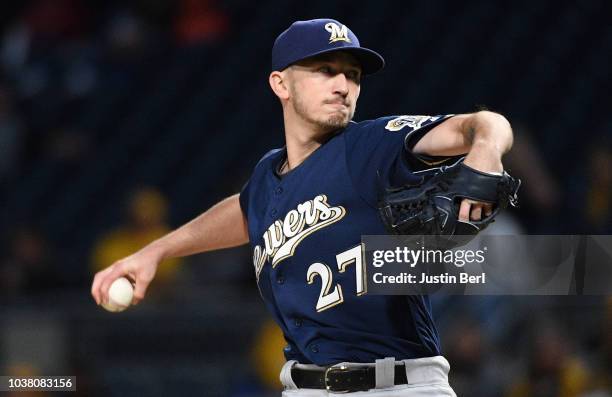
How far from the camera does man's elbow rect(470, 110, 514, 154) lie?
2684mm

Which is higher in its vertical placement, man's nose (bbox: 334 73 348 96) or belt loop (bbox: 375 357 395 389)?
man's nose (bbox: 334 73 348 96)

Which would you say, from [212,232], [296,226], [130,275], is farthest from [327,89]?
[130,275]

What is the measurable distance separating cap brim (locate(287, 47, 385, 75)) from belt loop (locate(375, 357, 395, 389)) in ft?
3.13

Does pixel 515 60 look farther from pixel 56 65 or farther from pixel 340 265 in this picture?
pixel 340 265

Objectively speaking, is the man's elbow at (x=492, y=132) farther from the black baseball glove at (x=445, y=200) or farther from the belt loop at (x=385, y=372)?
the belt loop at (x=385, y=372)

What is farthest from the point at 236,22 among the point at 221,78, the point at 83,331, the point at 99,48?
the point at 83,331

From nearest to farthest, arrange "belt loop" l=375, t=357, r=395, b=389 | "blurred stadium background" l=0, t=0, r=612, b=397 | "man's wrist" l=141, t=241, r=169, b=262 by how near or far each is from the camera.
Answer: "belt loop" l=375, t=357, r=395, b=389
"man's wrist" l=141, t=241, r=169, b=262
"blurred stadium background" l=0, t=0, r=612, b=397

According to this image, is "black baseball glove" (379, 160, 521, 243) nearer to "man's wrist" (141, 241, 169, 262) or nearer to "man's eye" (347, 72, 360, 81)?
"man's eye" (347, 72, 360, 81)

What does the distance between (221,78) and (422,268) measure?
264 inches

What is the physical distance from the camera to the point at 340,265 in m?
3.22

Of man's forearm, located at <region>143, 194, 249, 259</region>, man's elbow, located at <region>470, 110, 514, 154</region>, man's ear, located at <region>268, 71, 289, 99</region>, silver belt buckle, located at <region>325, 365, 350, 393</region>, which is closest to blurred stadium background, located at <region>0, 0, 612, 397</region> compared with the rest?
man's forearm, located at <region>143, 194, 249, 259</region>

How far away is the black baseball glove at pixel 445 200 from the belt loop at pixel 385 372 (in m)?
0.46

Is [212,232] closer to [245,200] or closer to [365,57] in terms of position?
[245,200]

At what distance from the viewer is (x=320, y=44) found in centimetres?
336
